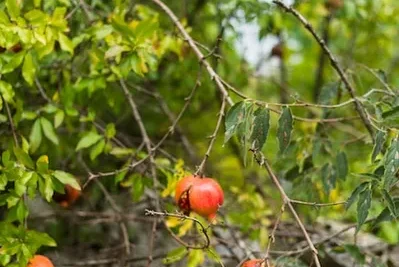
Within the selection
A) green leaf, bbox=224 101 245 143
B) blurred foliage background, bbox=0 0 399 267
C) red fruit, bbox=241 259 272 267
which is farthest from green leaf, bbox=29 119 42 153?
red fruit, bbox=241 259 272 267

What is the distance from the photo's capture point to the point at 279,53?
3725 millimetres

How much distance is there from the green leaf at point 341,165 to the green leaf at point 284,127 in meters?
0.46

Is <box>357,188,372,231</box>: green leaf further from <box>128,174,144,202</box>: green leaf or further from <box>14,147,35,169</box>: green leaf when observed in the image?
<box>14,147,35,169</box>: green leaf

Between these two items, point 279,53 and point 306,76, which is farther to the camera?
point 306,76

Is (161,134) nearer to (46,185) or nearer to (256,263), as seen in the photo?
(46,185)

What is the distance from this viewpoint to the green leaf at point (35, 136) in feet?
7.24

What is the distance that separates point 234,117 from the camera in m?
1.81

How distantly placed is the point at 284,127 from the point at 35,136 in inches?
29.2

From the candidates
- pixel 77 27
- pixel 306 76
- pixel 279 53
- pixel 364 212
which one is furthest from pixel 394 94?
pixel 306 76

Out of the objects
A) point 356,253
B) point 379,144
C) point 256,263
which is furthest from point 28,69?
point 356,253

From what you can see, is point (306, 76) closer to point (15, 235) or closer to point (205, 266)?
point (205, 266)

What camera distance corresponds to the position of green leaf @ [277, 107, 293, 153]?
1.85 m

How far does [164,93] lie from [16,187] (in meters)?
1.39

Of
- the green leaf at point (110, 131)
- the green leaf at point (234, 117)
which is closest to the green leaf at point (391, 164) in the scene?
the green leaf at point (234, 117)
